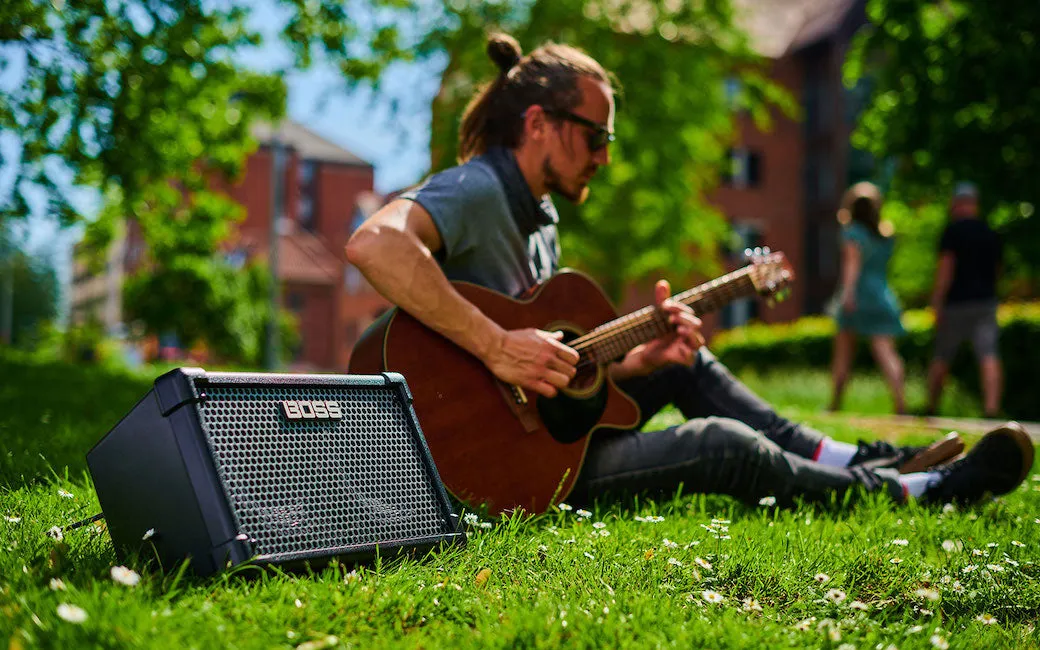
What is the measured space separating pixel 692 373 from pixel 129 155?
7.16 meters

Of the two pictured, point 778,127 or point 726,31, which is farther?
point 778,127

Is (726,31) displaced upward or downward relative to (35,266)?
upward

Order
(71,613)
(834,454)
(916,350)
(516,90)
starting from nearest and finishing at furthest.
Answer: (71,613), (516,90), (834,454), (916,350)

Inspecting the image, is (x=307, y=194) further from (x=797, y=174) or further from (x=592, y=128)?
(x=592, y=128)

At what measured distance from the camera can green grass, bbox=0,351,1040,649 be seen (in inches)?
76.4

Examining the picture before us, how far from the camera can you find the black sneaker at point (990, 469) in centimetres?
345

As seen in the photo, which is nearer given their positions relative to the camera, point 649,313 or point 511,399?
point 511,399

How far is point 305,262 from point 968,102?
40.2 metres

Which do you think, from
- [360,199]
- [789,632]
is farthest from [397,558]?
[360,199]

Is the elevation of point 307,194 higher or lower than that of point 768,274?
higher

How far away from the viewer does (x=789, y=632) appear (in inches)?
84.1

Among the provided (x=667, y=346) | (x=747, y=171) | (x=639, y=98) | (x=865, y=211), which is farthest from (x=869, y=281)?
(x=747, y=171)

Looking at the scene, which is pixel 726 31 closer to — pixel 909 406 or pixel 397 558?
pixel 909 406

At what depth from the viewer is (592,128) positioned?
3633 mm
